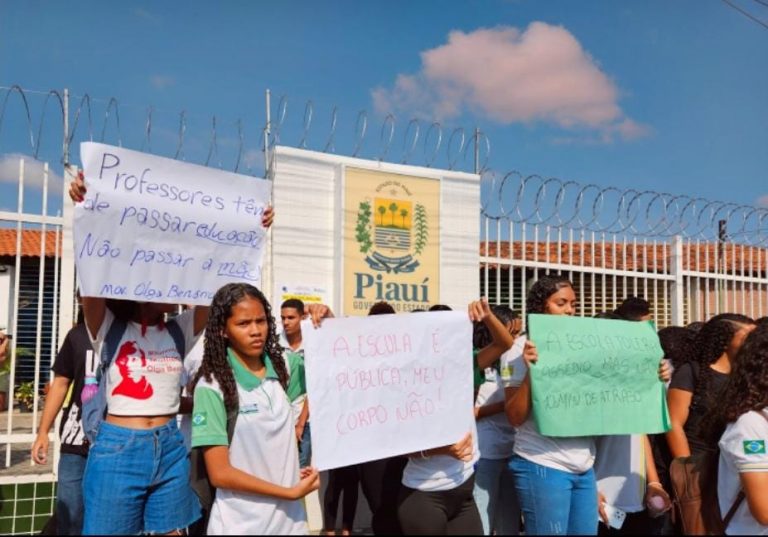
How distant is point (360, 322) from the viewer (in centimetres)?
293

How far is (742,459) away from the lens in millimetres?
2471

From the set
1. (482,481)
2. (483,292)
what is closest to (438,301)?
Result: (483,292)

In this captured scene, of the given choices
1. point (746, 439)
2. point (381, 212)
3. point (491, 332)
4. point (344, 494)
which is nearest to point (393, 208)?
point (381, 212)

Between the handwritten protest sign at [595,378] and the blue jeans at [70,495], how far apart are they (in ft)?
8.05

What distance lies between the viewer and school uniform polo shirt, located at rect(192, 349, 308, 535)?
2.40 m

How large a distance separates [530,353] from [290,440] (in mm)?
1188

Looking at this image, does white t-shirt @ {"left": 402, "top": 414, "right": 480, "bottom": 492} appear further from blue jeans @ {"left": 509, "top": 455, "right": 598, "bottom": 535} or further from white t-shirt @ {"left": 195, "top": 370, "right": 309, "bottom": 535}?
white t-shirt @ {"left": 195, "top": 370, "right": 309, "bottom": 535}

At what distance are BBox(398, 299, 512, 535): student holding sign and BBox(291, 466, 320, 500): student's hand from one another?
64 centimetres

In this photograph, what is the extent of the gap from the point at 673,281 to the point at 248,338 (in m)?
6.49

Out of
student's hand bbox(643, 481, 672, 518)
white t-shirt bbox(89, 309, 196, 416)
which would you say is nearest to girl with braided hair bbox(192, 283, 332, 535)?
white t-shirt bbox(89, 309, 196, 416)

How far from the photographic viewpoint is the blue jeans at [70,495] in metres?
3.55

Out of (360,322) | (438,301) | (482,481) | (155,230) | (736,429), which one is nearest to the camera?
(736,429)

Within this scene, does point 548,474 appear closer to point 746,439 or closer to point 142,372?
point 746,439

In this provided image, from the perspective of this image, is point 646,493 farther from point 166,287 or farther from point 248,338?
point 166,287
